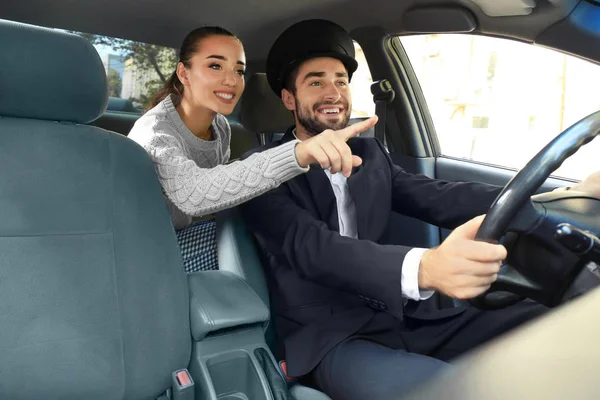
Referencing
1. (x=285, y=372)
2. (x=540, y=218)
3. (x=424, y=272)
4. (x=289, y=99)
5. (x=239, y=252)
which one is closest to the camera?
(x=540, y=218)

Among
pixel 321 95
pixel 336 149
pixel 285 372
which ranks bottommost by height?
pixel 285 372

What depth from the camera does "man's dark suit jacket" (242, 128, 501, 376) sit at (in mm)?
1355

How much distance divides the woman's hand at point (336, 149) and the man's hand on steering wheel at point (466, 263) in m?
0.25

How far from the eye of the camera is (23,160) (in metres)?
1.28

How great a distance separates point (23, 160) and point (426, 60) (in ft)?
5.79

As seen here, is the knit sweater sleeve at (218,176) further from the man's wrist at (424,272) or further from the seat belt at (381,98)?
the seat belt at (381,98)

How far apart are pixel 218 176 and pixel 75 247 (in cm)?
37

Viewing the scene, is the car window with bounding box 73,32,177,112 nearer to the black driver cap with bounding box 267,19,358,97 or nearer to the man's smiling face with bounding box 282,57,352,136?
the black driver cap with bounding box 267,19,358,97

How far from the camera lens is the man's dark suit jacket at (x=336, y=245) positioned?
1355 millimetres

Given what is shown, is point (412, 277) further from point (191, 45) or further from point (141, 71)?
point (141, 71)

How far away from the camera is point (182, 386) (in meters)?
1.34

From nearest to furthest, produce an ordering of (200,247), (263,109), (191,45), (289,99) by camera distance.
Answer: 1. (200,247)
2. (289,99)
3. (191,45)
4. (263,109)

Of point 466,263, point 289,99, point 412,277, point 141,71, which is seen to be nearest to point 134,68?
point 141,71

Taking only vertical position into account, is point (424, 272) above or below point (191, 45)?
below
